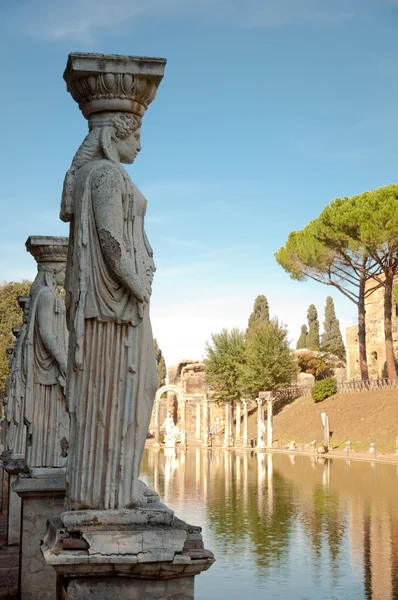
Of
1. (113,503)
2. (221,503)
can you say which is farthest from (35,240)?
(221,503)

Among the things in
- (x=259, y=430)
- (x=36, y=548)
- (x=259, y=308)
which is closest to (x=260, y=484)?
(x=36, y=548)

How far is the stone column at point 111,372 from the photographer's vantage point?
3391mm

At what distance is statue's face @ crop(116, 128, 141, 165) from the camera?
3990 millimetres

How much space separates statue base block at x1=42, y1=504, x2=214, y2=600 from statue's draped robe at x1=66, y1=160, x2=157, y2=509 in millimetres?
129

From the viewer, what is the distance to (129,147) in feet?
13.1

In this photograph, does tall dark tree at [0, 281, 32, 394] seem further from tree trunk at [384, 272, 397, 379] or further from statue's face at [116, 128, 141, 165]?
statue's face at [116, 128, 141, 165]

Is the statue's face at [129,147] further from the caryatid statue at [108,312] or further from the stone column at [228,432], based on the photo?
the stone column at [228,432]

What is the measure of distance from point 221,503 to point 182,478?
660 cm

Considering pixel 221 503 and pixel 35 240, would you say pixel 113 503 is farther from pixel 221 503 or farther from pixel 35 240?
pixel 221 503

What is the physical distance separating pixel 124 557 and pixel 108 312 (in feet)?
3.41

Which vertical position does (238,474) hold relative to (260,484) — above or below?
above

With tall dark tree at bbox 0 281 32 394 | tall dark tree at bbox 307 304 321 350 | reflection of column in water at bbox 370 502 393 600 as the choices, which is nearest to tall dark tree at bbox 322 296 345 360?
tall dark tree at bbox 307 304 321 350

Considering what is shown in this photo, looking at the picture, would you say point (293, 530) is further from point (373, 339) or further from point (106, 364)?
point (373, 339)

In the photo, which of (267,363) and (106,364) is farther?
(267,363)
